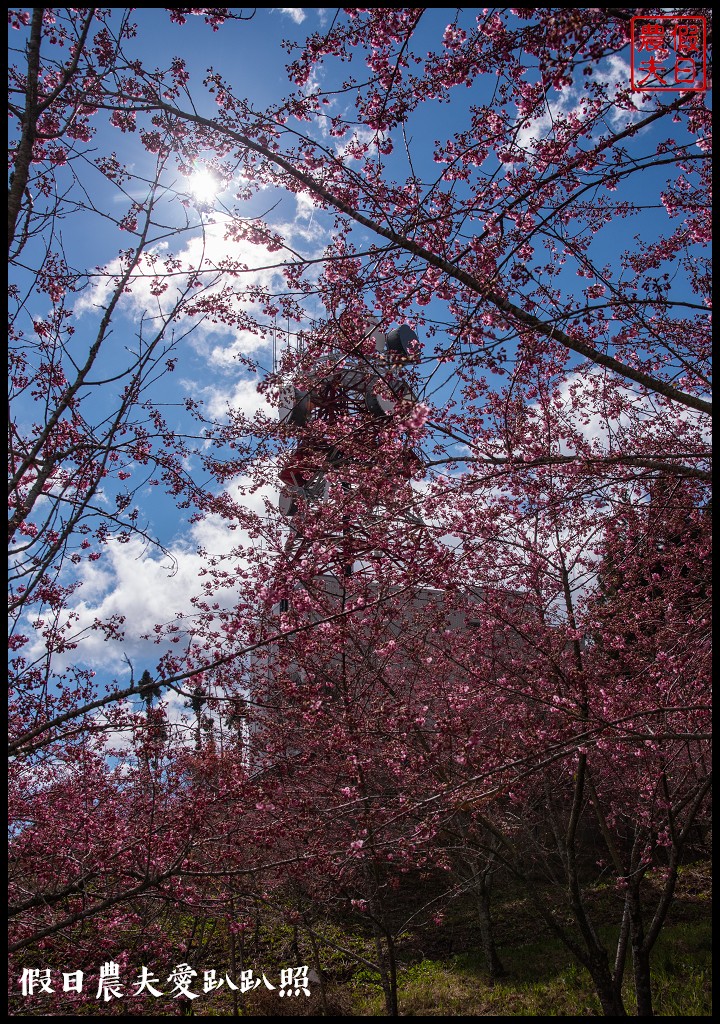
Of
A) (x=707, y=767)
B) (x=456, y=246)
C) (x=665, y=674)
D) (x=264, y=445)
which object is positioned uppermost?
(x=456, y=246)

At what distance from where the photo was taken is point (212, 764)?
237 inches

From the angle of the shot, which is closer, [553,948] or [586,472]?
[586,472]

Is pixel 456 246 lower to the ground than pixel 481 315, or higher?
higher

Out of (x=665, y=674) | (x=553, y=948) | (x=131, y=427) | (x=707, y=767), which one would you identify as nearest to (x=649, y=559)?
(x=665, y=674)

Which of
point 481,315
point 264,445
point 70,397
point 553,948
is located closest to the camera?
point 70,397

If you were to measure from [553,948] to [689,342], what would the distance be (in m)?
11.9

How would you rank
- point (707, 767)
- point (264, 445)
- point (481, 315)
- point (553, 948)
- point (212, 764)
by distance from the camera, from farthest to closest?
point (553, 948) → point (707, 767) → point (212, 764) → point (264, 445) → point (481, 315)

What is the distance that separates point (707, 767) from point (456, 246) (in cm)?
626

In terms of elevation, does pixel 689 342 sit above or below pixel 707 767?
above

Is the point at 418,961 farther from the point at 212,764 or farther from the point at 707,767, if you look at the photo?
the point at 212,764

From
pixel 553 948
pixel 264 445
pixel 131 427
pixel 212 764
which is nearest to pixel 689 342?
pixel 264 445

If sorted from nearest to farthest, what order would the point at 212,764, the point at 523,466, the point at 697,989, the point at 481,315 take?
the point at 523,466, the point at 481,315, the point at 212,764, the point at 697,989

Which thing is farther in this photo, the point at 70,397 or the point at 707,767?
the point at 707,767

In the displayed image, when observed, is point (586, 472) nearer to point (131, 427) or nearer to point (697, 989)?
point (131, 427)
